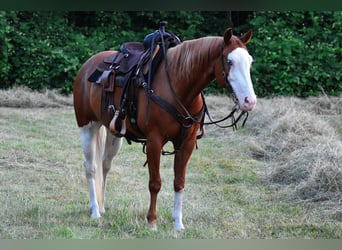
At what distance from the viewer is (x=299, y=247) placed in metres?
0.89

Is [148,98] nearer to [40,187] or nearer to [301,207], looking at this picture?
[301,207]

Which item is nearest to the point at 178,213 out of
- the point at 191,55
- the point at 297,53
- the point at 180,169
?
the point at 180,169

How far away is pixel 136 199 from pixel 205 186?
1.00 m

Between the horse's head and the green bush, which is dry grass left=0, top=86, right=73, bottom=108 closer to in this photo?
the green bush

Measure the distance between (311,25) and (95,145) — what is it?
990 cm

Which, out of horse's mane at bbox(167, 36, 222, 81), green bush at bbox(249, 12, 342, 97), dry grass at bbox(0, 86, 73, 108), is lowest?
dry grass at bbox(0, 86, 73, 108)

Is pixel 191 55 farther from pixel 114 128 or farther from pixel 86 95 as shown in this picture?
pixel 86 95

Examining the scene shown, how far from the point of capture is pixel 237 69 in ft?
9.39

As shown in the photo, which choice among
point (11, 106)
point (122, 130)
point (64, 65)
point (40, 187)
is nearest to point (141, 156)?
point (40, 187)

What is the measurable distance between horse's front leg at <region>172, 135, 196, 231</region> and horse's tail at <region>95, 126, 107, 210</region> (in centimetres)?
83

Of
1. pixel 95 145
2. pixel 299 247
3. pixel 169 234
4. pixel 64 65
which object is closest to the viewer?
pixel 299 247

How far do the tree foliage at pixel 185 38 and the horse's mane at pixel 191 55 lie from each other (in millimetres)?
8865

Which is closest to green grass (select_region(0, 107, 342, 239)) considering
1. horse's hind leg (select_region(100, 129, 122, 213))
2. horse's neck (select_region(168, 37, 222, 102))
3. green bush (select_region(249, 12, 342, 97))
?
horse's hind leg (select_region(100, 129, 122, 213))

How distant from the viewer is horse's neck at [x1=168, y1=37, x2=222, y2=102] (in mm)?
3135
